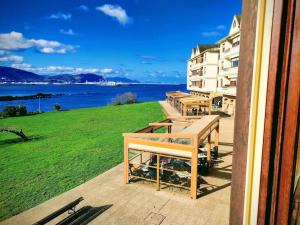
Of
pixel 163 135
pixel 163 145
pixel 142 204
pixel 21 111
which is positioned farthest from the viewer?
pixel 21 111

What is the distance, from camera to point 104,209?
913cm

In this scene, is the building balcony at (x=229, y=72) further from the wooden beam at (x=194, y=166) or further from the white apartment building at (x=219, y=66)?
the wooden beam at (x=194, y=166)

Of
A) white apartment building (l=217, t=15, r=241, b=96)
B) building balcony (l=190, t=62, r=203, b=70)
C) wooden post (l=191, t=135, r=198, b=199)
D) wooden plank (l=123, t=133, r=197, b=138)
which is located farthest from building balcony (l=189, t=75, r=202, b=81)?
wooden post (l=191, t=135, r=198, b=199)

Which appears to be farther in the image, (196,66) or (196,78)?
(196,66)

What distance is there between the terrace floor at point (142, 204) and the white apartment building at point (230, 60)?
23028 mm

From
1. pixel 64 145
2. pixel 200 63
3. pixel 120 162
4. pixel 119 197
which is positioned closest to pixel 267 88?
pixel 119 197

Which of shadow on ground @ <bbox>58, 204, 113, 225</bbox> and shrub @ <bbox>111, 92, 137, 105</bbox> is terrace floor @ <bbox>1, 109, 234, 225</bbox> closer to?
shadow on ground @ <bbox>58, 204, 113, 225</bbox>

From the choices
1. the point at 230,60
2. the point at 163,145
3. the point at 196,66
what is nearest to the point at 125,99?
the point at 196,66

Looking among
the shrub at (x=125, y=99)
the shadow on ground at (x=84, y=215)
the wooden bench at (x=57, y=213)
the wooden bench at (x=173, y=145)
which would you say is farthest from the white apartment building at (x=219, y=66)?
the wooden bench at (x=57, y=213)

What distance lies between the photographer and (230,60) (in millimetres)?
35594

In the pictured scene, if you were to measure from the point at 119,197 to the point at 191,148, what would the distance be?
11.6 ft

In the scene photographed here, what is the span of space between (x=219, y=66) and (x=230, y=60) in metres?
4.91

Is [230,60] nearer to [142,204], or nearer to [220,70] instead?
[220,70]

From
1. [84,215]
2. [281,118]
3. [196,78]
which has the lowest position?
[84,215]
